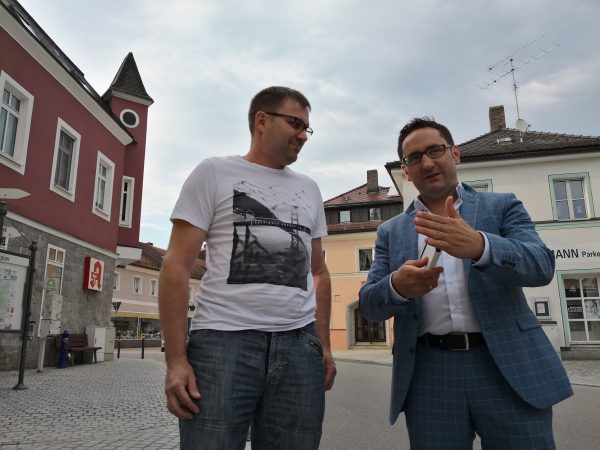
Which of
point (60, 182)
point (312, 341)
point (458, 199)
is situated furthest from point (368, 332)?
point (312, 341)

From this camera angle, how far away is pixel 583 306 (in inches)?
715

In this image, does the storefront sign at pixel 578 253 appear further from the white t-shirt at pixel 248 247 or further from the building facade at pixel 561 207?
the white t-shirt at pixel 248 247

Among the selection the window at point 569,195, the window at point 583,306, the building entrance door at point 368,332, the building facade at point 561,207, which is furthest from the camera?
the building entrance door at point 368,332

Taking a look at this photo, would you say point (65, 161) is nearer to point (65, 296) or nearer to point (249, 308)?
point (65, 296)

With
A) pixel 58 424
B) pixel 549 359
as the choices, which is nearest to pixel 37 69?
pixel 58 424

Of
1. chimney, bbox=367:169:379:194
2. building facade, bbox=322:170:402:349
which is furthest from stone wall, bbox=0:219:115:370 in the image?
chimney, bbox=367:169:379:194

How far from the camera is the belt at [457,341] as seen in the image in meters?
2.05

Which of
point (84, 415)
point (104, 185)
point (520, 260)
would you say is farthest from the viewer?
point (104, 185)

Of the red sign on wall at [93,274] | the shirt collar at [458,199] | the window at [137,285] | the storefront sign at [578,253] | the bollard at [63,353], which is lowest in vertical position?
the bollard at [63,353]

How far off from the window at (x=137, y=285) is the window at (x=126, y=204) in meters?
22.4

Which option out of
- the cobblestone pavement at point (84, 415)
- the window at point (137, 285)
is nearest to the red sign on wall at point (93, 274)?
the cobblestone pavement at point (84, 415)

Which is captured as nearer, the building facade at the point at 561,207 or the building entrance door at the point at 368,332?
the building facade at the point at 561,207

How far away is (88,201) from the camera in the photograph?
15.9 m

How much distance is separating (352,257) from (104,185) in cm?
1796
